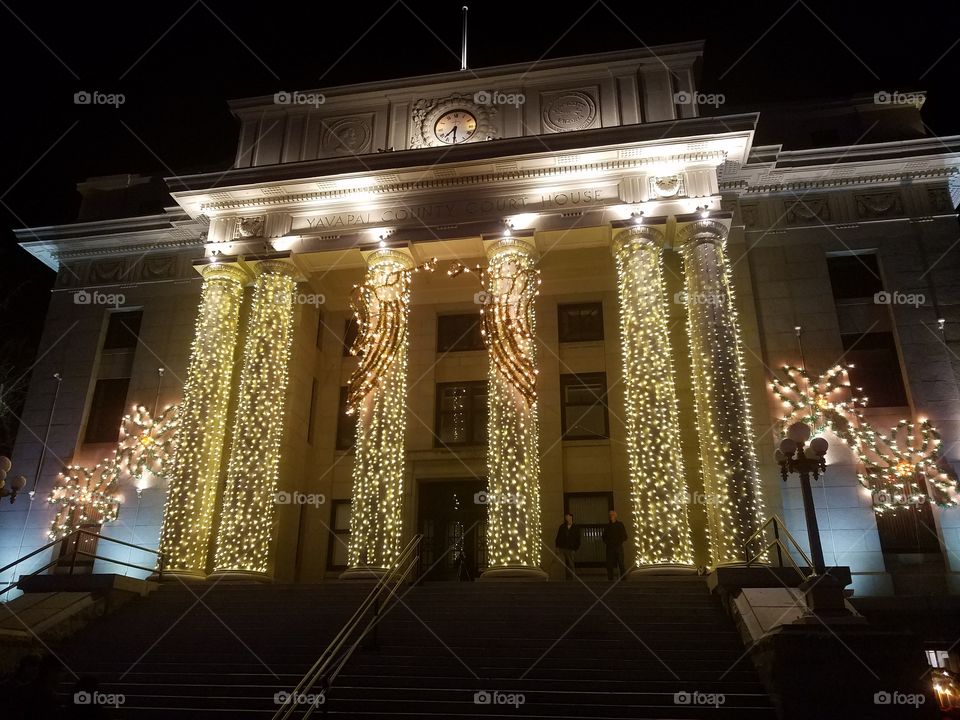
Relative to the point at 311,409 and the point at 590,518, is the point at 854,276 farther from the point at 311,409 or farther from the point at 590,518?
Answer: the point at 311,409

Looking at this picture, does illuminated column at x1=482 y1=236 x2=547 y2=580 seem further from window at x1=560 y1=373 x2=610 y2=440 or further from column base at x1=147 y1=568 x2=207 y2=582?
column base at x1=147 y1=568 x2=207 y2=582

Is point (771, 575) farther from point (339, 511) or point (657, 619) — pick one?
point (339, 511)

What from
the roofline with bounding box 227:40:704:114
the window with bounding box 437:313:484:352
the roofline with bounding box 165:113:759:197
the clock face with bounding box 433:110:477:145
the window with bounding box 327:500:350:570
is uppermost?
the roofline with bounding box 227:40:704:114

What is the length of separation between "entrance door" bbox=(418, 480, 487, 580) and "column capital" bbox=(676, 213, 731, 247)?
27.6ft

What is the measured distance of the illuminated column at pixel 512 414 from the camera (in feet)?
50.5

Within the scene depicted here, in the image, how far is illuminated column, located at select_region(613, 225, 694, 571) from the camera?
1476 centimetres

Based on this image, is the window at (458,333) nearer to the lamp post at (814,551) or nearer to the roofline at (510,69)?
the roofline at (510,69)

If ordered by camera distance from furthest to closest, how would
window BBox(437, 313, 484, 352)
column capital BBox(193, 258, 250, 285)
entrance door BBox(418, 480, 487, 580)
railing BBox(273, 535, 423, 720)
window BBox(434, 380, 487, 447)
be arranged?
window BBox(437, 313, 484, 352), window BBox(434, 380, 487, 447), entrance door BBox(418, 480, 487, 580), column capital BBox(193, 258, 250, 285), railing BBox(273, 535, 423, 720)

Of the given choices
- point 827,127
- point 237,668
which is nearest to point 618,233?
point 827,127

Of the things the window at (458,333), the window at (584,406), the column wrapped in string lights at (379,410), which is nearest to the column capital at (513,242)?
the column wrapped in string lights at (379,410)

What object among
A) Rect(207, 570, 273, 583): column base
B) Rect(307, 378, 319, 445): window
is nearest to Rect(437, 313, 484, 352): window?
Rect(307, 378, 319, 445): window

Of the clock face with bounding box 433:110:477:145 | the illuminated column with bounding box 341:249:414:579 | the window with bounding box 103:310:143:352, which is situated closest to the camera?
the illuminated column with bounding box 341:249:414:579

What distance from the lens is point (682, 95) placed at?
1880cm

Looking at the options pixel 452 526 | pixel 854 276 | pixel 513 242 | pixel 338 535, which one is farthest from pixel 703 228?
pixel 338 535
